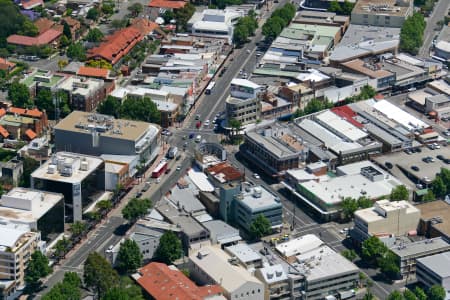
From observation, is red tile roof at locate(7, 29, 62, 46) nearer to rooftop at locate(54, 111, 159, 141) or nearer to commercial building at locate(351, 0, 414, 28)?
rooftop at locate(54, 111, 159, 141)

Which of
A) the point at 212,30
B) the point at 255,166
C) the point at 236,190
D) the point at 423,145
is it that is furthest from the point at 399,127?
the point at 212,30

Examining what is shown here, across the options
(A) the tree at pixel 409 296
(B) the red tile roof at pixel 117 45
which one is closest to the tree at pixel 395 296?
(A) the tree at pixel 409 296

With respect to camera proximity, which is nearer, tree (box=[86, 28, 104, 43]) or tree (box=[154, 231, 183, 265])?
tree (box=[154, 231, 183, 265])

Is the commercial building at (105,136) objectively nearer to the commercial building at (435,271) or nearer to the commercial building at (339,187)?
the commercial building at (339,187)

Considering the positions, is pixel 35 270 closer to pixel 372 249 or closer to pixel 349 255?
pixel 349 255

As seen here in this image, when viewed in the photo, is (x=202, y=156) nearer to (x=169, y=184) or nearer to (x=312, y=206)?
(x=169, y=184)

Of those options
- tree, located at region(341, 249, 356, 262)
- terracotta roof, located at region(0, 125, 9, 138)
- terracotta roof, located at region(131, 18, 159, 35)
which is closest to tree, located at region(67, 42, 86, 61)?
terracotta roof, located at region(131, 18, 159, 35)
